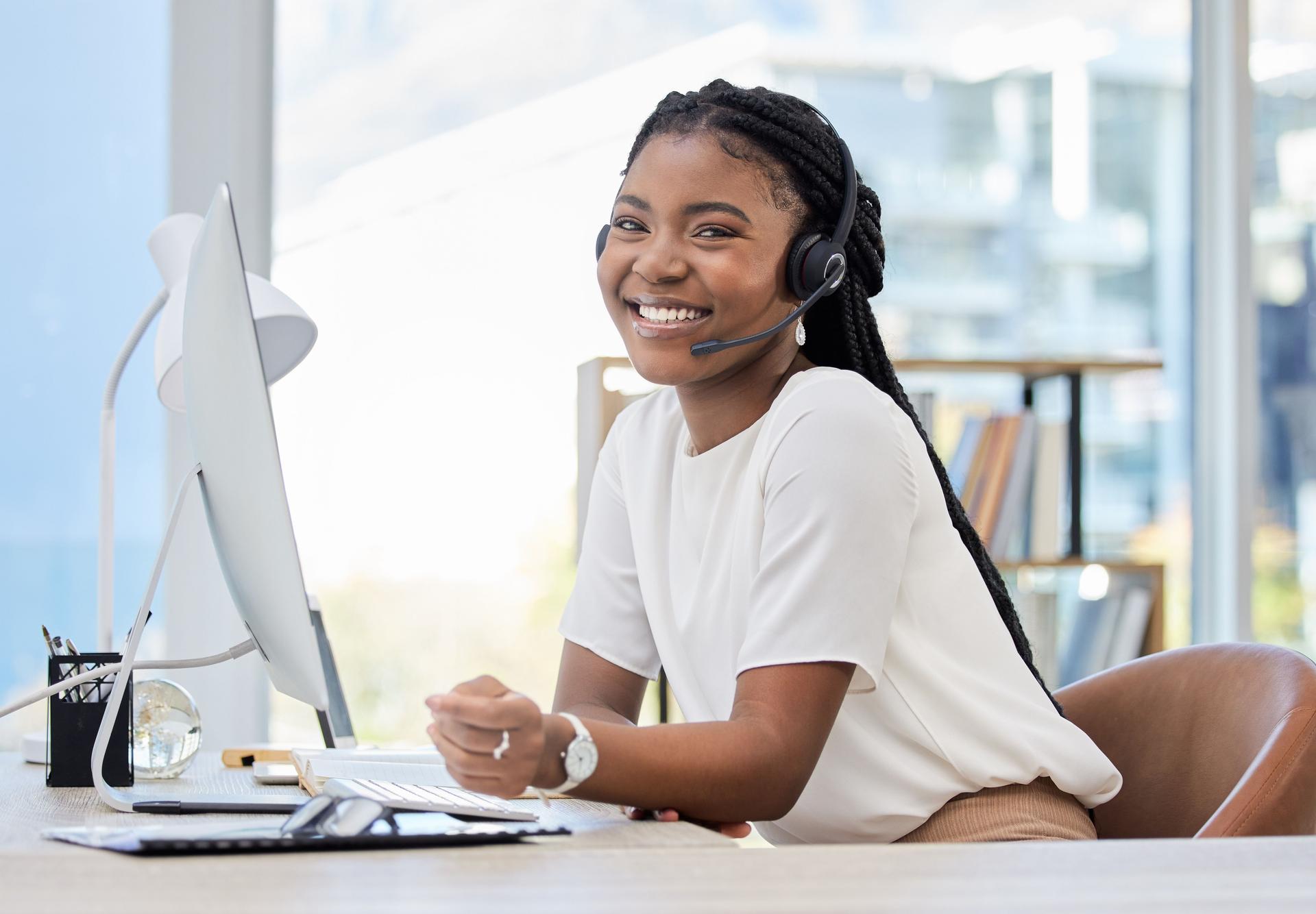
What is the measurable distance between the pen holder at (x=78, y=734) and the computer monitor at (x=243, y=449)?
0.30 meters

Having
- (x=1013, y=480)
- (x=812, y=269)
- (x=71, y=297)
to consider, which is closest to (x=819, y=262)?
(x=812, y=269)

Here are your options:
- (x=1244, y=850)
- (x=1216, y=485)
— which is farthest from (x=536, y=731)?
(x=1216, y=485)

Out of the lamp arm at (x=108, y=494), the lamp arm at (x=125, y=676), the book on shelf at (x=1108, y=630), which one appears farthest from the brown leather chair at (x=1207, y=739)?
the book on shelf at (x=1108, y=630)

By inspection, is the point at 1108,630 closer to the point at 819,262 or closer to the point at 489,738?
the point at 819,262

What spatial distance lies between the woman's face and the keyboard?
42 centimetres

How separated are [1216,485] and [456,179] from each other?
79.8 inches

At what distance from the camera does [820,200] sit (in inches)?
48.5

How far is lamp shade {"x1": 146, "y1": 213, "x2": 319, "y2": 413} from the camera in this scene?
138cm

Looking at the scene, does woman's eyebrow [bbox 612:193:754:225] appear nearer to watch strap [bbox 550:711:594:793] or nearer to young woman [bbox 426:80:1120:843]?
young woman [bbox 426:80:1120:843]

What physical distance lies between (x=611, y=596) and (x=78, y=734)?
0.52 meters

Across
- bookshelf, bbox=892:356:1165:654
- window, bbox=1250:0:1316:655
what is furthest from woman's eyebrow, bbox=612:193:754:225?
window, bbox=1250:0:1316:655

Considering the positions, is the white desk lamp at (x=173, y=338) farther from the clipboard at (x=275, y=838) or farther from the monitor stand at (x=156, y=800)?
the clipboard at (x=275, y=838)

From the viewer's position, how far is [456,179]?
297 centimetres

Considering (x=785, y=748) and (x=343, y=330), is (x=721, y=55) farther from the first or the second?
(x=785, y=748)
